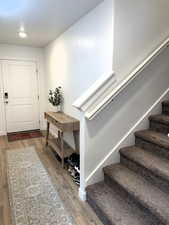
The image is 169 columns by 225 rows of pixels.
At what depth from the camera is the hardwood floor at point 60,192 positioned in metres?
1.70

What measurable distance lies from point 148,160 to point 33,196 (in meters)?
1.42

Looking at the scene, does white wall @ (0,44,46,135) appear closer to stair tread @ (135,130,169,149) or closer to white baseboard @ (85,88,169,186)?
white baseboard @ (85,88,169,186)

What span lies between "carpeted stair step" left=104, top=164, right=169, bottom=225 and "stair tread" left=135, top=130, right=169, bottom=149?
416 mm

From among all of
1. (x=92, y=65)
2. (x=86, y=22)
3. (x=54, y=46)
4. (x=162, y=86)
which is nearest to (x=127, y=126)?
(x=162, y=86)

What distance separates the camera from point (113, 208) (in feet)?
5.25

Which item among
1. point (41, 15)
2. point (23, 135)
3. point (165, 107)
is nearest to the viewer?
point (165, 107)

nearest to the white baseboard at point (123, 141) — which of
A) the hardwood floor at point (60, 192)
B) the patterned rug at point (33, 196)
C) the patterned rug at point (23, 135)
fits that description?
the hardwood floor at point (60, 192)

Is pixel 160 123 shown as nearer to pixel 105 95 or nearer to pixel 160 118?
pixel 160 118

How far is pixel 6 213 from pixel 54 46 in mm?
3186

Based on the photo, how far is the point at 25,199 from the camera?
198 cm

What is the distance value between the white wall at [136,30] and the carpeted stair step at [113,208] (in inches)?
51.1

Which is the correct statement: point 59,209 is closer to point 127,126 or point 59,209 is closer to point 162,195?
point 162,195

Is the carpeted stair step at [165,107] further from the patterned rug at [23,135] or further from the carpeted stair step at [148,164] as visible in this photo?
the patterned rug at [23,135]

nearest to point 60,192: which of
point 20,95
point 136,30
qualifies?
point 136,30
